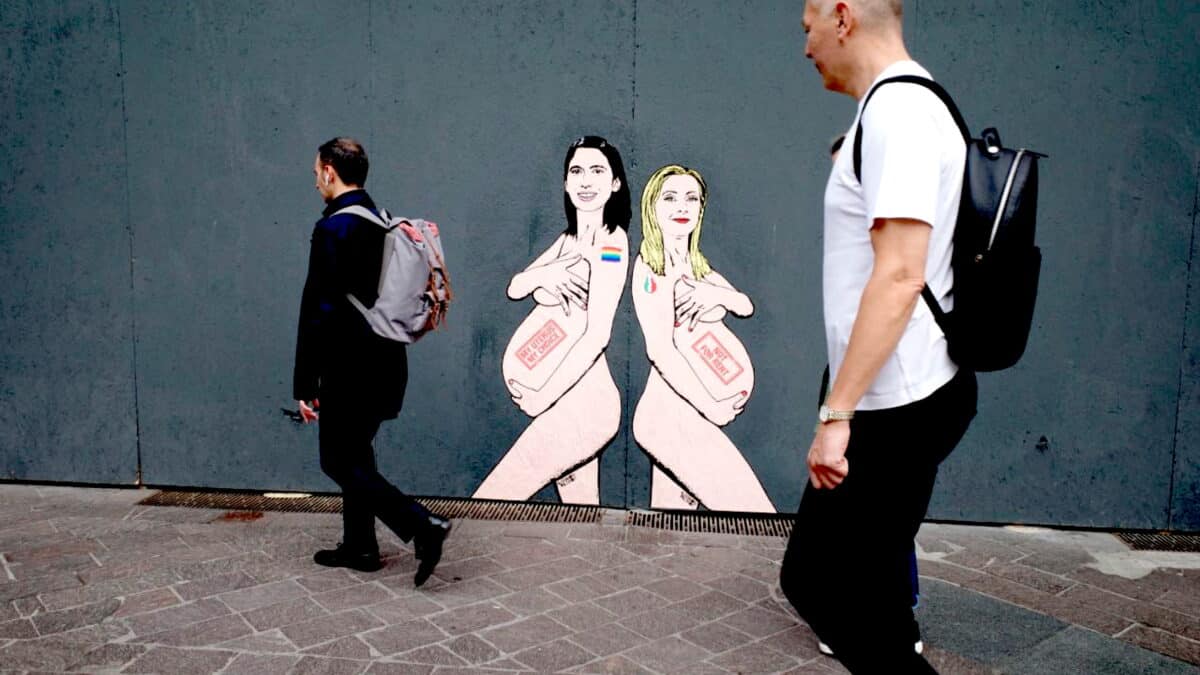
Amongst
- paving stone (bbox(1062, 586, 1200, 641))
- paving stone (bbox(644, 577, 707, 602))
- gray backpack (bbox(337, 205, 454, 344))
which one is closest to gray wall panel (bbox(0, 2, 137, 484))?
gray backpack (bbox(337, 205, 454, 344))

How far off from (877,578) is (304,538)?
129 inches

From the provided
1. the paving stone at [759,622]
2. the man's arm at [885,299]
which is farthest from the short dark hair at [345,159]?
the man's arm at [885,299]

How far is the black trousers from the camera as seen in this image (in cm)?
204

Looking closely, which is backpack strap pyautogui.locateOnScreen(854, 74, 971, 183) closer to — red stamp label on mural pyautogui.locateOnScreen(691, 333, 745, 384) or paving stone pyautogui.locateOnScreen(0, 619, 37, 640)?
red stamp label on mural pyautogui.locateOnScreen(691, 333, 745, 384)

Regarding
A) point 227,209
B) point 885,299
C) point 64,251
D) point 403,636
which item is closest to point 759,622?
point 403,636

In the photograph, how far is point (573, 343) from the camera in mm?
5039

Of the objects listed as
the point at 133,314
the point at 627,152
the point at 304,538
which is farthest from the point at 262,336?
the point at 627,152

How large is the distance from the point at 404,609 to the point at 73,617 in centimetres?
126

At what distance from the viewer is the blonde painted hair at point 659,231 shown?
16.0ft

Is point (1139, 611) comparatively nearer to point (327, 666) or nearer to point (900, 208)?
point (900, 208)

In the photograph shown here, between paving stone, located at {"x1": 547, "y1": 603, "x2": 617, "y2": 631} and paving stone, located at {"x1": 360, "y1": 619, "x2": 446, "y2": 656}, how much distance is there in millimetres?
478

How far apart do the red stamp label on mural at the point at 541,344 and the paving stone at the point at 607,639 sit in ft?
6.08

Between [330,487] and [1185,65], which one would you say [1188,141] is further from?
[330,487]

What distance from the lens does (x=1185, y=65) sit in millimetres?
4621
